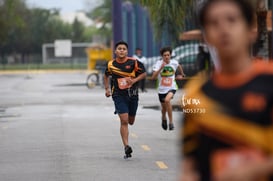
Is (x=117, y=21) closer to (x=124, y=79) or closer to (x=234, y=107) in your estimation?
(x=124, y=79)

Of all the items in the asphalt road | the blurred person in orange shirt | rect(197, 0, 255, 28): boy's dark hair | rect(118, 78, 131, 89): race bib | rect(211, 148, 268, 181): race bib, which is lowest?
the asphalt road

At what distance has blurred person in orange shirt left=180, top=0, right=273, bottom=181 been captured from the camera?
365cm

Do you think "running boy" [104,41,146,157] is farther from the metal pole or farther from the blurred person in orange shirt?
the metal pole

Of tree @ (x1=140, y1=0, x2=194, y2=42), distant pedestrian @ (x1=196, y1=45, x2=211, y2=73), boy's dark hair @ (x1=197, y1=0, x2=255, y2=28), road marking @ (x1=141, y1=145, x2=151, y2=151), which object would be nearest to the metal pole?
distant pedestrian @ (x1=196, y1=45, x2=211, y2=73)

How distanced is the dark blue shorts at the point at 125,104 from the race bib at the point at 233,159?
9.92 meters

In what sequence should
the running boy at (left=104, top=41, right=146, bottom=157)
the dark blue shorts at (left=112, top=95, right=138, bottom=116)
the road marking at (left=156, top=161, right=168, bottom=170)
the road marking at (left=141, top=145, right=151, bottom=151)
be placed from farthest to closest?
the road marking at (left=141, top=145, right=151, bottom=151) → the running boy at (left=104, top=41, right=146, bottom=157) → the dark blue shorts at (left=112, top=95, right=138, bottom=116) → the road marking at (left=156, top=161, right=168, bottom=170)

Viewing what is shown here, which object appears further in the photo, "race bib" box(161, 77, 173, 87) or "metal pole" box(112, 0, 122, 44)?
"metal pole" box(112, 0, 122, 44)

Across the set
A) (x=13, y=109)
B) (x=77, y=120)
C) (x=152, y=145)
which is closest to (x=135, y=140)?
(x=152, y=145)

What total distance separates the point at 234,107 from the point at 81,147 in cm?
1176

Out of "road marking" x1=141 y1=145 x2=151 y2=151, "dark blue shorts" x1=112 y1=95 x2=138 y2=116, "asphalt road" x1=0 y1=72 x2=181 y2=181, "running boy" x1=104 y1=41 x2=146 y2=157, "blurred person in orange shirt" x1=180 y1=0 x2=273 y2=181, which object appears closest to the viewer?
"blurred person in orange shirt" x1=180 y1=0 x2=273 y2=181

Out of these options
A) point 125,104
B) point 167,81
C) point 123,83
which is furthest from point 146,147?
point 167,81

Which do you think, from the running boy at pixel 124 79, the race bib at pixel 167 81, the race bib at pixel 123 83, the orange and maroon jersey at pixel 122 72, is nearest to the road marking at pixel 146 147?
the running boy at pixel 124 79

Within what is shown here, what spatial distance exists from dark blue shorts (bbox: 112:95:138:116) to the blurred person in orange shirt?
32.4ft

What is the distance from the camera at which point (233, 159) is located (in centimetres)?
370
